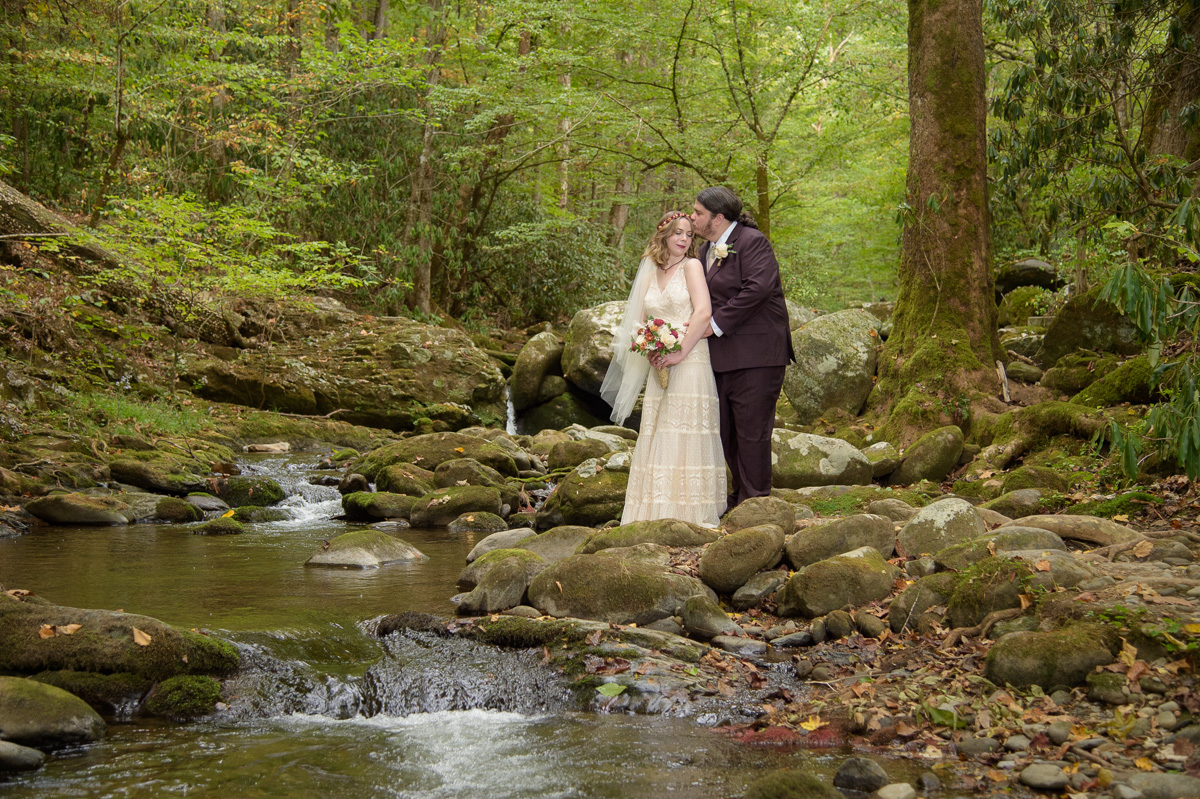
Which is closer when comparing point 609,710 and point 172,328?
point 609,710

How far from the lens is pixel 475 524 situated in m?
9.27

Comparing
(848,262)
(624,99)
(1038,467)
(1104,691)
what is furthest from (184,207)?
(848,262)

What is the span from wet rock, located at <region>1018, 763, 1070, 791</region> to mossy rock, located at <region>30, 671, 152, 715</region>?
3793 mm

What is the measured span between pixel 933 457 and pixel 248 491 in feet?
25.1

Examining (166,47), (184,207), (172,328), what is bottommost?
(172,328)

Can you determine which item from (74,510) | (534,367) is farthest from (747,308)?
(534,367)

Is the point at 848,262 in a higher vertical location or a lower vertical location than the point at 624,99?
lower

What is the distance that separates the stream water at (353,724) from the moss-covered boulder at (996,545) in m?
1.99

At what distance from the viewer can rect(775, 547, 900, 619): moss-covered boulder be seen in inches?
198

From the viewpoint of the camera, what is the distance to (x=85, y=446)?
1046 centimetres

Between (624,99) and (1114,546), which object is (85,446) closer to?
(1114,546)

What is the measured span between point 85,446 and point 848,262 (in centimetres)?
2711

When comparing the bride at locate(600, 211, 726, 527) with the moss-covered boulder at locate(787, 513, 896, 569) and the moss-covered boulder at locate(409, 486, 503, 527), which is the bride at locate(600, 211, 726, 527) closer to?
the moss-covered boulder at locate(787, 513, 896, 569)

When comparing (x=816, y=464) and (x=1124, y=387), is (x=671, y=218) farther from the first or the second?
(x=1124, y=387)
